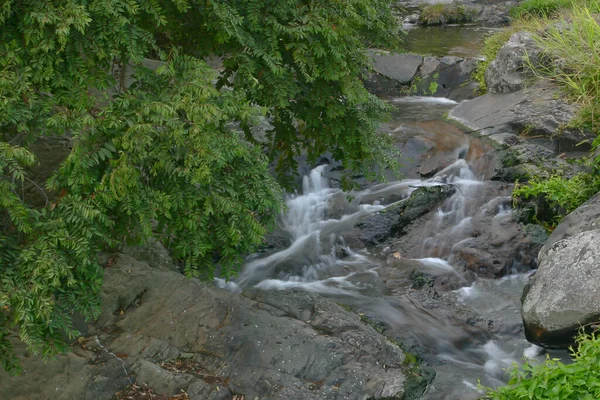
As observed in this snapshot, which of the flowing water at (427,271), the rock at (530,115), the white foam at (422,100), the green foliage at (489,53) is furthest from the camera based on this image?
the white foam at (422,100)

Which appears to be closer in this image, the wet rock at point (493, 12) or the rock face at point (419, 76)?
the rock face at point (419, 76)

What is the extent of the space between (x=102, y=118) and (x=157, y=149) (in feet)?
1.44

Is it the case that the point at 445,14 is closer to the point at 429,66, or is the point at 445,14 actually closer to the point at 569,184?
the point at 429,66

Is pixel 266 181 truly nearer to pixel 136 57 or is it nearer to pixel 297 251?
pixel 136 57

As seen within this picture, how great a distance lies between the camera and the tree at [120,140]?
438cm

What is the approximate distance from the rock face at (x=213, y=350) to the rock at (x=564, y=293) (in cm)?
151

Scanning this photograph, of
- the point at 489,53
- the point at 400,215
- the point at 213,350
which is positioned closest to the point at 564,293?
the point at 213,350

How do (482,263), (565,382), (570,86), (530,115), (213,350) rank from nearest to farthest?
(565,382) → (213,350) → (482,263) → (570,86) → (530,115)

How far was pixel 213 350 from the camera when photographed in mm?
5973

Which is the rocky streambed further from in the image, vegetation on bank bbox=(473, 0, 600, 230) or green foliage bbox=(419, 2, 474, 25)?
green foliage bbox=(419, 2, 474, 25)

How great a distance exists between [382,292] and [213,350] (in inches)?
116

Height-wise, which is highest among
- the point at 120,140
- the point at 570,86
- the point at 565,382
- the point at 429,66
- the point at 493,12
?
the point at 120,140

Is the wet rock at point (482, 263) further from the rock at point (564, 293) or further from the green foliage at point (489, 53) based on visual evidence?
the green foliage at point (489, 53)

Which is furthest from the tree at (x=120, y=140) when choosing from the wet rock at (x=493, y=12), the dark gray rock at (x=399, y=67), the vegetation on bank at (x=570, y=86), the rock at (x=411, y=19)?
the wet rock at (x=493, y=12)
